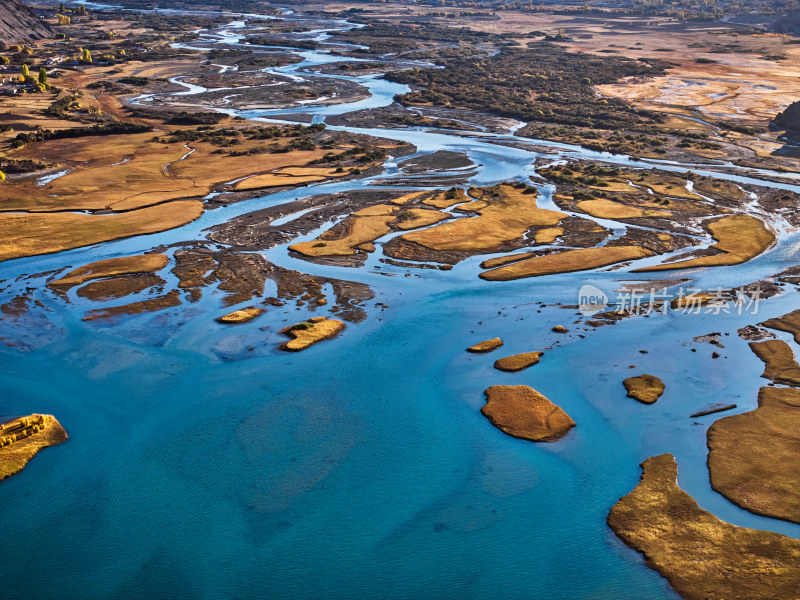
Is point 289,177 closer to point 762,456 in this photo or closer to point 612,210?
point 612,210

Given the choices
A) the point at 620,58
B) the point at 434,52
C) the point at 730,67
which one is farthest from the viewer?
the point at 434,52

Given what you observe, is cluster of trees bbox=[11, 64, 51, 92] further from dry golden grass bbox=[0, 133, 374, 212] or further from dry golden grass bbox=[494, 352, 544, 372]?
dry golden grass bbox=[494, 352, 544, 372]

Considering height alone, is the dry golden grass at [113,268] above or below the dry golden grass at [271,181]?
below

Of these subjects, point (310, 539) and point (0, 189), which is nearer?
point (310, 539)

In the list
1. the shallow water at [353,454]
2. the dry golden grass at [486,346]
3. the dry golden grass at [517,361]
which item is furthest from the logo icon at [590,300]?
the dry golden grass at [486,346]

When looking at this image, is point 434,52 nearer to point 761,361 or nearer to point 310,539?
point 761,361

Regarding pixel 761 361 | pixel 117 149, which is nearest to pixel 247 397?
pixel 761 361

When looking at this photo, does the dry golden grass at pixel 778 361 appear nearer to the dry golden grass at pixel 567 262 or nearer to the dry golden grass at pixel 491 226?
the dry golden grass at pixel 567 262
